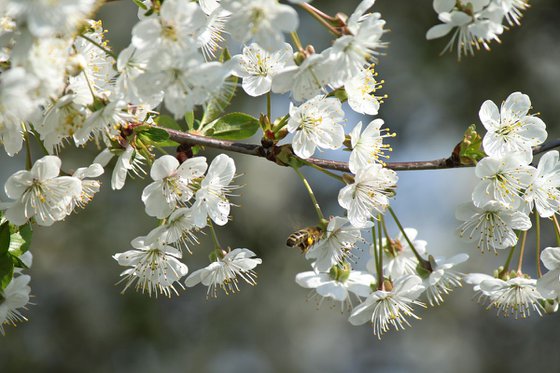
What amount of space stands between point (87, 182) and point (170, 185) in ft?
0.75

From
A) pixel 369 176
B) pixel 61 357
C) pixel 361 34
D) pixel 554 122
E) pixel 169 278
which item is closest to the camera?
pixel 361 34

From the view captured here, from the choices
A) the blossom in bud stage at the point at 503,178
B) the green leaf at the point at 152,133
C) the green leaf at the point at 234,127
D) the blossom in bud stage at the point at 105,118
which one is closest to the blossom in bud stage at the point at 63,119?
the blossom in bud stage at the point at 105,118

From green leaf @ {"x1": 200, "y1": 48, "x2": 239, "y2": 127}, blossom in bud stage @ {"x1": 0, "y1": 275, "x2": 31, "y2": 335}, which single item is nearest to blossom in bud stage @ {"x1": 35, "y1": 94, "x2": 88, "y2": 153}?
green leaf @ {"x1": 200, "y1": 48, "x2": 239, "y2": 127}

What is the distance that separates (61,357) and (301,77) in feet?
16.3

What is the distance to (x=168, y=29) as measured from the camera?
133 cm

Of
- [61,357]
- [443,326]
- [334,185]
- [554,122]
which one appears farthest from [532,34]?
[61,357]

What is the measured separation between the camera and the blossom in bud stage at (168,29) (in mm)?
1310

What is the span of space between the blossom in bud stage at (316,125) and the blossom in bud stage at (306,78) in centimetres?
12

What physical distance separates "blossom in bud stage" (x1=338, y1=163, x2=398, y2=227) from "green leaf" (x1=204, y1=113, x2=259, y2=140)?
10.7 inches

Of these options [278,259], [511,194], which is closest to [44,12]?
[511,194]

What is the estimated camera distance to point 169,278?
181 cm

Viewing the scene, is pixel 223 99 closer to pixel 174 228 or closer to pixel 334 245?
pixel 174 228

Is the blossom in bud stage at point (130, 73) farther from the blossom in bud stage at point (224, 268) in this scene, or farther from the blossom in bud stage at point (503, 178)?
the blossom in bud stage at point (503, 178)

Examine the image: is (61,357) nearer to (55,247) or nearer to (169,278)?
(55,247)
